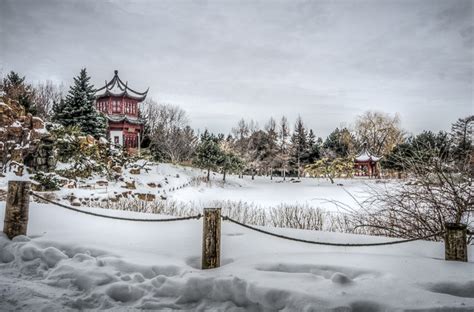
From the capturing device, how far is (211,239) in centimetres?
363

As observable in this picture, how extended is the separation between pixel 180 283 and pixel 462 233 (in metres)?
3.30

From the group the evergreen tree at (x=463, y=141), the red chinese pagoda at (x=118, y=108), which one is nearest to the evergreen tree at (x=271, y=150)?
the red chinese pagoda at (x=118, y=108)

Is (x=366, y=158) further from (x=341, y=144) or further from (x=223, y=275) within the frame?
(x=223, y=275)

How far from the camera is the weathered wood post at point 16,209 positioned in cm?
454

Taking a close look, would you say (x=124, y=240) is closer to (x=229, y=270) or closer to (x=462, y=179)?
(x=229, y=270)

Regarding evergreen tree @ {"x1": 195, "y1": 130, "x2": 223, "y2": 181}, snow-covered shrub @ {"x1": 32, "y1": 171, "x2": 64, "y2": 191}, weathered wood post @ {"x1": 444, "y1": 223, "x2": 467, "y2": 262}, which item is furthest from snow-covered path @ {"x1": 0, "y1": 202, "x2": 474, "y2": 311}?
evergreen tree @ {"x1": 195, "y1": 130, "x2": 223, "y2": 181}

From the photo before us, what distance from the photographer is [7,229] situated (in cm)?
455

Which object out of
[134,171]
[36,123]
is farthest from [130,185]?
[36,123]

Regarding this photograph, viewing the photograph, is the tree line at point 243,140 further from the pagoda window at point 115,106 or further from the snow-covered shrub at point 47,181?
the snow-covered shrub at point 47,181

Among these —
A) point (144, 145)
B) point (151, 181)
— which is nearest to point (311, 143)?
point (144, 145)

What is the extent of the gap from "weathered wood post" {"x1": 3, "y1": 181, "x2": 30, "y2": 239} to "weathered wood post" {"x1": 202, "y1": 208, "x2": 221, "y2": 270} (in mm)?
3099

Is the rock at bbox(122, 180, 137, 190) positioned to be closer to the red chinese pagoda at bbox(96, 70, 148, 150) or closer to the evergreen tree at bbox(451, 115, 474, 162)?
the red chinese pagoda at bbox(96, 70, 148, 150)

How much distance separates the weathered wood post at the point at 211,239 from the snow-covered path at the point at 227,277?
5.3 inches

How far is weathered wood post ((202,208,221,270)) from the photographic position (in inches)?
142
